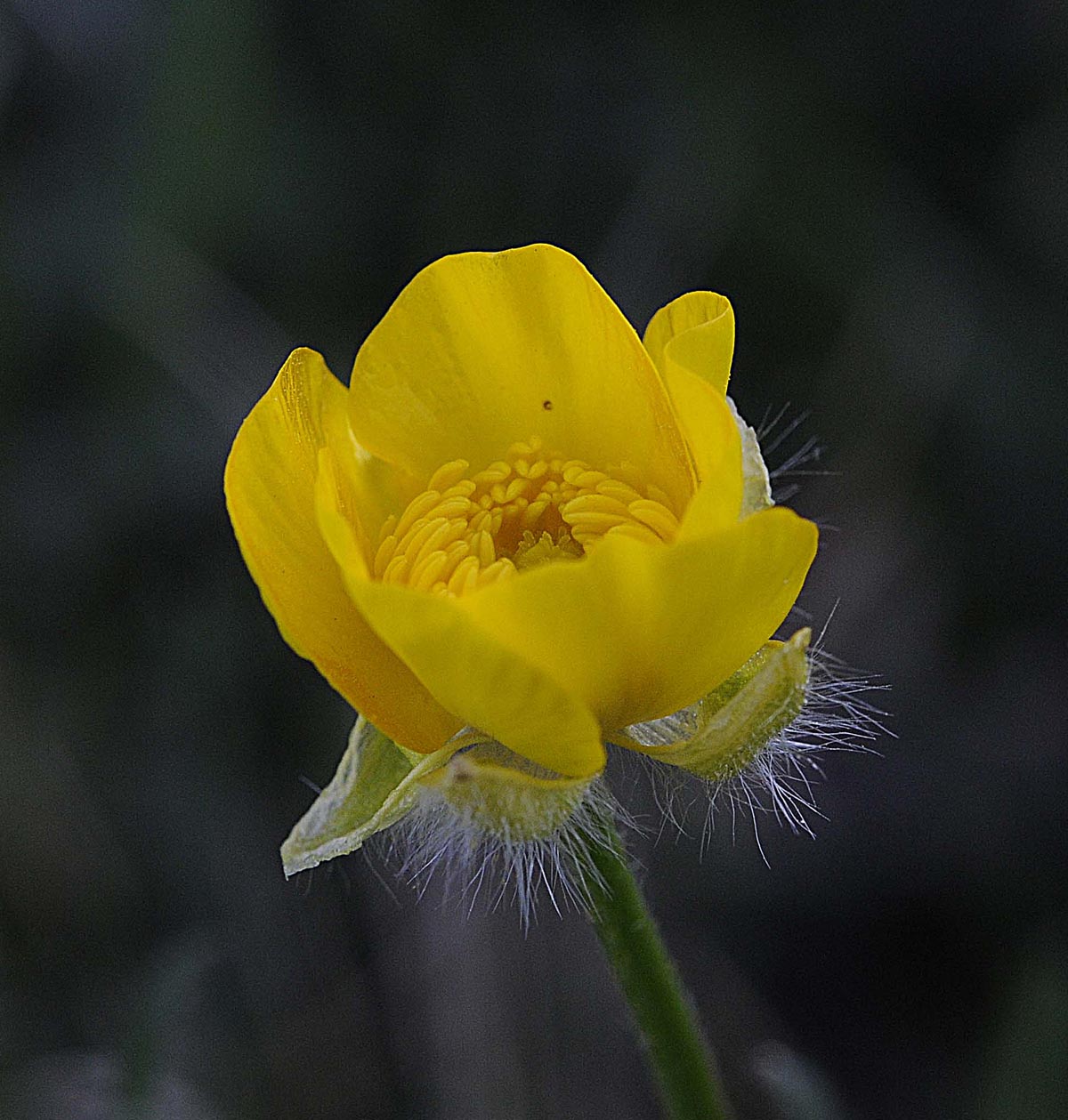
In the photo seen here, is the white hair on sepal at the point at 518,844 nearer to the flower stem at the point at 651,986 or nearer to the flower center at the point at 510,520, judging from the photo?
the flower stem at the point at 651,986

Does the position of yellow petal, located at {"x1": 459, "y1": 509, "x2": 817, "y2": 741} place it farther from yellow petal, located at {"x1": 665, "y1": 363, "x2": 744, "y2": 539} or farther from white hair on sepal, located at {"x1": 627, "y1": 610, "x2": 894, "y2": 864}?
white hair on sepal, located at {"x1": 627, "y1": 610, "x2": 894, "y2": 864}

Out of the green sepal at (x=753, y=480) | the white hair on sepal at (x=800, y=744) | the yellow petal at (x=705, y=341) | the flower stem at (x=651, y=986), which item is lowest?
the flower stem at (x=651, y=986)

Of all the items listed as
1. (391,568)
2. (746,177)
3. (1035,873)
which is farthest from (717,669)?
(746,177)

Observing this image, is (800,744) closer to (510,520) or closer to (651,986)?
(651,986)

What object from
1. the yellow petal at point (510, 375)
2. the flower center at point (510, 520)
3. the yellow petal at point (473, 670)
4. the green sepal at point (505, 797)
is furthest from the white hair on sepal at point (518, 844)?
the yellow petal at point (510, 375)

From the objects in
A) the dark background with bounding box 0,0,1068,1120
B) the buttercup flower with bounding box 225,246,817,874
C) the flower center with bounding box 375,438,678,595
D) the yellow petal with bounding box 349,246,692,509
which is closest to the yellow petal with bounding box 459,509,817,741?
the buttercup flower with bounding box 225,246,817,874

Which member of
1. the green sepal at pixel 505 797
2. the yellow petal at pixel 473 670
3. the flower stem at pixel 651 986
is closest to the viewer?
the yellow petal at pixel 473 670
